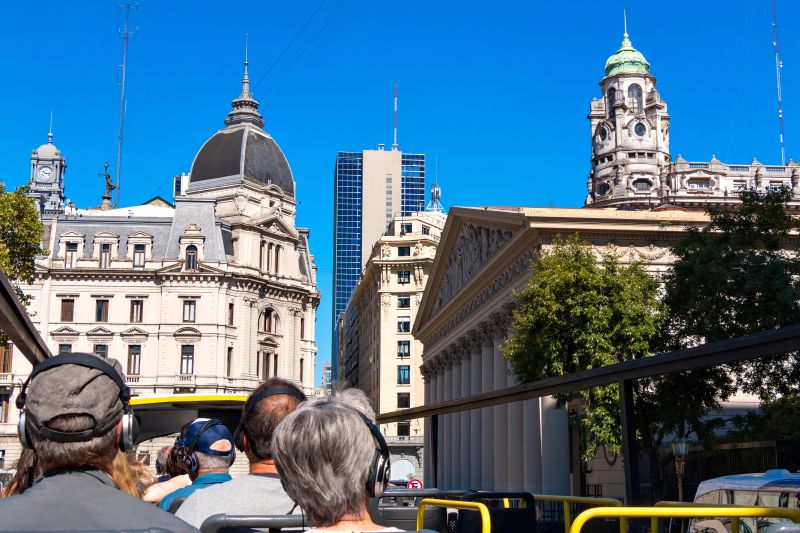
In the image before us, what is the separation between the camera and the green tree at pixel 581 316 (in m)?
31.8

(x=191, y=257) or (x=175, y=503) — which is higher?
(x=191, y=257)

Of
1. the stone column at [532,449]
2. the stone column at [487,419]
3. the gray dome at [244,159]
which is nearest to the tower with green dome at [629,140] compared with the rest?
the gray dome at [244,159]

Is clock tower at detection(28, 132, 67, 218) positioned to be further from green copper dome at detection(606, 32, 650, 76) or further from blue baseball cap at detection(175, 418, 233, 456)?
blue baseball cap at detection(175, 418, 233, 456)

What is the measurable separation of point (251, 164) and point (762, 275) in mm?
58474

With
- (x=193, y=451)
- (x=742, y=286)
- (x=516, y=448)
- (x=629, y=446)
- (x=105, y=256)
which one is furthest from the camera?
(x=105, y=256)

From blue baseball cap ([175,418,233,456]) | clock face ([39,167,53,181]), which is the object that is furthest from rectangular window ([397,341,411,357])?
blue baseball cap ([175,418,233,456])

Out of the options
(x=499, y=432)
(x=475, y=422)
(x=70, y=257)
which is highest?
(x=70, y=257)

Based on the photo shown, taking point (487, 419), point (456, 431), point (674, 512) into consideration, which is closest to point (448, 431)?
point (456, 431)

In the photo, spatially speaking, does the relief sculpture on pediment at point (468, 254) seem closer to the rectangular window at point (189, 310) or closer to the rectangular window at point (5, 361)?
the rectangular window at point (189, 310)

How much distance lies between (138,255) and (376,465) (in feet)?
242

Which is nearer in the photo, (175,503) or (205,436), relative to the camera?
(175,503)

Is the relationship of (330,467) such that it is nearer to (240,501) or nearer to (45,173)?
(240,501)

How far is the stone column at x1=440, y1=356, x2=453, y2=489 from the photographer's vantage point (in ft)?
197

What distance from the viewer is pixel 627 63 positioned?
121 meters
